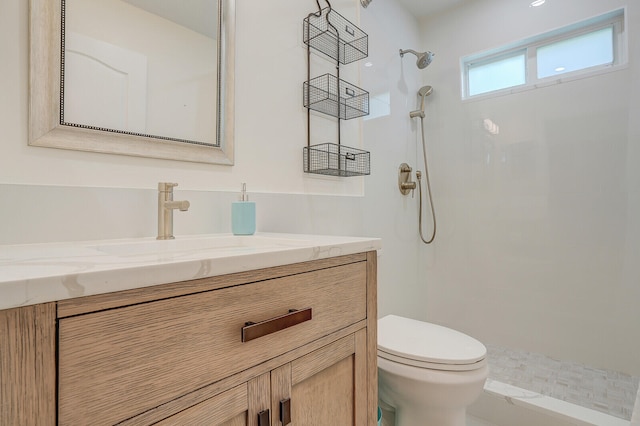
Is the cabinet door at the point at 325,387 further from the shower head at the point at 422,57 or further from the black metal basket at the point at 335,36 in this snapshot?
the shower head at the point at 422,57

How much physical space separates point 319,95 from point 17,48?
1045mm

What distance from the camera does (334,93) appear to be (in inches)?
63.0

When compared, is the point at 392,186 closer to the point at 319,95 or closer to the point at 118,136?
the point at 319,95

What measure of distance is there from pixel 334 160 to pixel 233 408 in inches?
47.1

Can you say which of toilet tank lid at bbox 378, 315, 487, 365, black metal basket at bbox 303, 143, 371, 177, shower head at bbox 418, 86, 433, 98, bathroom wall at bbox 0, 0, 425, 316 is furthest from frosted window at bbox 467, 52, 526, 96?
toilet tank lid at bbox 378, 315, 487, 365

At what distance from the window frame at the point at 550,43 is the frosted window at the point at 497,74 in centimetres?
2

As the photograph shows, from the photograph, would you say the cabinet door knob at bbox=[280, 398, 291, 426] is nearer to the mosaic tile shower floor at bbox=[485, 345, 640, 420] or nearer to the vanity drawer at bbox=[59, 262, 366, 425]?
the vanity drawer at bbox=[59, 262, 366, 425]

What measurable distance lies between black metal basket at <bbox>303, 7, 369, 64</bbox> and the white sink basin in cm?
97

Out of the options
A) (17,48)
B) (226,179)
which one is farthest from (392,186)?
(17,48)

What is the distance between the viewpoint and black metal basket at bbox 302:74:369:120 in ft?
4.88

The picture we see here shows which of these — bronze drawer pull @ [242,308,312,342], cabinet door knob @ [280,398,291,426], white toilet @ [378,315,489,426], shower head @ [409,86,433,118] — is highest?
shower head @ [409,86,433,118]

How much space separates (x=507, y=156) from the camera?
2.14 m

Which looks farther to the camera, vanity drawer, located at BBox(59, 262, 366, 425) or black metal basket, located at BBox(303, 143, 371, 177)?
black metal basket, located at BBox(303, 143, 371, 177)

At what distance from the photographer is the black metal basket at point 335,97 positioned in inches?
58.6
